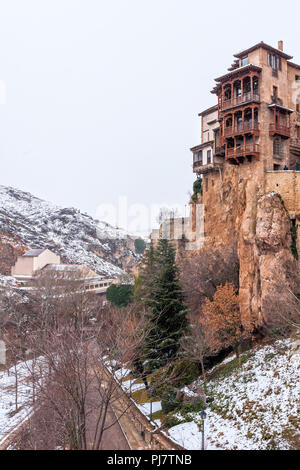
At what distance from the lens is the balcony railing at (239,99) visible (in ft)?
104

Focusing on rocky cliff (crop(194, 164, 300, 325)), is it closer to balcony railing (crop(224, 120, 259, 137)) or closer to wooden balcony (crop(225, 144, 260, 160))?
wooden balcony (crop(225, 144, 260, 160))

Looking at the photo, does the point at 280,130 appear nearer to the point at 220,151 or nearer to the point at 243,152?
the point at 243,152

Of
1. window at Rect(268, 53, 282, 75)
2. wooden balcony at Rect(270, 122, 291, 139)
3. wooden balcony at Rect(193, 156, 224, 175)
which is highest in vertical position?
window at Rect(268, 53, 282, 75)

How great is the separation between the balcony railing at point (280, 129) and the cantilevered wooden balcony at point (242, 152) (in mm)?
2212

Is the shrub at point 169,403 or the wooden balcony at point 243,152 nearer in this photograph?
the shrub at point 169,403

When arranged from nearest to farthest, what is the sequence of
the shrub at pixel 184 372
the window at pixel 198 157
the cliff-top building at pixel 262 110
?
the shrub at pixel 184 372 → the cliff-top building at pixel 262 110 → the window at pixel 198 157

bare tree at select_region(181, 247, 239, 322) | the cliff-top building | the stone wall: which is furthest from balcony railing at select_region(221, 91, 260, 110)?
bare tree at select_region(181, 247, 239, 322)

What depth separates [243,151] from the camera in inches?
1253

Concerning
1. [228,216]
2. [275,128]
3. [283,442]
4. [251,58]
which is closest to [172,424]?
[283,442]

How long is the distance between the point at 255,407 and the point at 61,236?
124 metres

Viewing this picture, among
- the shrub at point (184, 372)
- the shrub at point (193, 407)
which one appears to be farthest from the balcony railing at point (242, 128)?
the shrub at point (193, 407)

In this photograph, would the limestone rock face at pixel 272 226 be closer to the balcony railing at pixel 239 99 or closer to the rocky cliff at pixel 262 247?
the rocky cliff at pixel 262 247

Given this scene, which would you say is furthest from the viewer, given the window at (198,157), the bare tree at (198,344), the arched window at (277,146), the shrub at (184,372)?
the window at (198,157)

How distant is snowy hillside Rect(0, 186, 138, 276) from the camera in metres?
108
